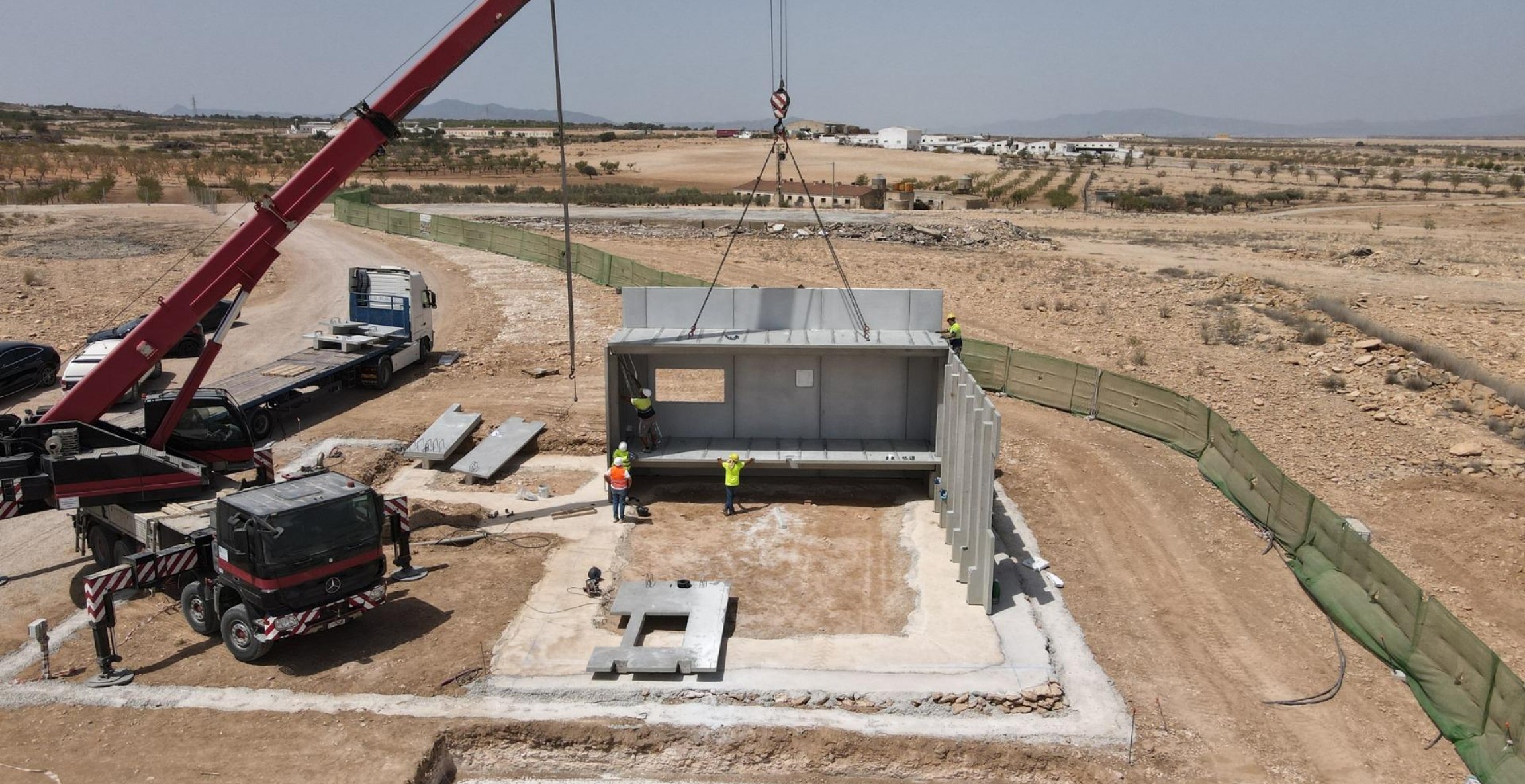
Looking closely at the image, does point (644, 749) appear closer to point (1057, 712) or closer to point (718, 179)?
point (1057, 712)

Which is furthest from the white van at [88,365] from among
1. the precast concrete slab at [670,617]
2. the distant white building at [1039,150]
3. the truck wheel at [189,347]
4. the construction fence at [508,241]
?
the distant white building at [1039,150]

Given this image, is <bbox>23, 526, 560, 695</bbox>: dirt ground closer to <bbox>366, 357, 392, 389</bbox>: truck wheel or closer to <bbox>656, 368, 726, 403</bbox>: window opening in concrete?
<bbox>656, 368, 726, 403</bbox>: window opening in concrete

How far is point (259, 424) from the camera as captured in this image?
22422mm

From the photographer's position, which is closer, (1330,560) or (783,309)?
(1330,560)

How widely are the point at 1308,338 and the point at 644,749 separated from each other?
24022mm

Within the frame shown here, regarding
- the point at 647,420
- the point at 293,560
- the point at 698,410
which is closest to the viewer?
the point at 293,560

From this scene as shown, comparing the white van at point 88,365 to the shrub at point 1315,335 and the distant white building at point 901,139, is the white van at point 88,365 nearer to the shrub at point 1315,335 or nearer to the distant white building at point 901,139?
the shrub at point 1315,335

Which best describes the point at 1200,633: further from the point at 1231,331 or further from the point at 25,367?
the point at 25,367

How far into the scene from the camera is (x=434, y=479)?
2017 cm

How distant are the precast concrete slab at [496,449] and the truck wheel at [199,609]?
6.48 metres

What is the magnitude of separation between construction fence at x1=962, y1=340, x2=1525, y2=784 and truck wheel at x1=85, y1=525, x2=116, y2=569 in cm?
1917

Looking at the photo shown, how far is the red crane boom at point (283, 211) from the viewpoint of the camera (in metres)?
16.2

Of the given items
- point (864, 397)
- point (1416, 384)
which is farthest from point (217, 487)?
point (1416, 384)

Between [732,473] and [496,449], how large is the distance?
5.82 m
